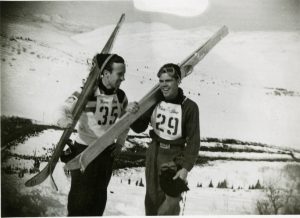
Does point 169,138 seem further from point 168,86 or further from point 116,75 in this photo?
point 116,75

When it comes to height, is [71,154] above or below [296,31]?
below

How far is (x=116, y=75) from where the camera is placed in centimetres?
250

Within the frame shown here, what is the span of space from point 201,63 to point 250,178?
2.43ft

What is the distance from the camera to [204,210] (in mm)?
2633

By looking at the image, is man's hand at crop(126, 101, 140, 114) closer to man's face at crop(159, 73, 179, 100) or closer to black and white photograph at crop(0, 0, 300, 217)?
black and white photograph at crop(0, 0, 300, 217)

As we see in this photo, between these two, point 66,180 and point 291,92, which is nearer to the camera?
point 66,180

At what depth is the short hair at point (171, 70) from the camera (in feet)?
8.42

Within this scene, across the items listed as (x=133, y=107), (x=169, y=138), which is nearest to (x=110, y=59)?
(x=133, y=107)

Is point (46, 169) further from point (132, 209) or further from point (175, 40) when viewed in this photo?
point (175, 40)

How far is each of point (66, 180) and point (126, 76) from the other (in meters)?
0.67

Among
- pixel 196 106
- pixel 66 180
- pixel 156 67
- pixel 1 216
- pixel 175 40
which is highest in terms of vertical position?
pixel 175 40

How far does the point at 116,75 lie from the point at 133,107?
20 centimetres

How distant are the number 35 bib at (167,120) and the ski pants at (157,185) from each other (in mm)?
66

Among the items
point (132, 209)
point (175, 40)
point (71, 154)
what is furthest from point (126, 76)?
point (132, 209)
